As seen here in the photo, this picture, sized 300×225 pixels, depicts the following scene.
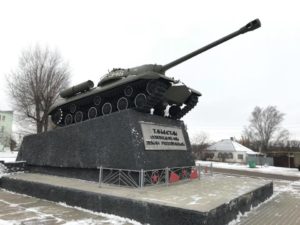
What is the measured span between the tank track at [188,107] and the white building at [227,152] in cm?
3773

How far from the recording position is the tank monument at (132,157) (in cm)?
776

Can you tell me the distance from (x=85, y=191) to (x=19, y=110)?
22.3 metres

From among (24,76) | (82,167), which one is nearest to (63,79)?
(24,76)

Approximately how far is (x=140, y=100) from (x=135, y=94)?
462mm

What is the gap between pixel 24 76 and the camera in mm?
28156

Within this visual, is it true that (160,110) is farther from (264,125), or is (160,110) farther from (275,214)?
(264,125)

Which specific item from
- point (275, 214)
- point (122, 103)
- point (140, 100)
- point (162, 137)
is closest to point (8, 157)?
point (122, 103)

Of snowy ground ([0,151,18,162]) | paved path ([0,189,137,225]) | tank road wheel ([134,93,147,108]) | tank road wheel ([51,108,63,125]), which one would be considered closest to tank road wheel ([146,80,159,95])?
tank road wheel ([134,93,147,108])

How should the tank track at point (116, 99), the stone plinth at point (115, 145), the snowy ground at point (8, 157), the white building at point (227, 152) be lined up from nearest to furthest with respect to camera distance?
the stone plinth at point (115, 145)
the tank track at point (116, 99)
the snowy ground at point (8, 157)
the white building at point (227, 152)

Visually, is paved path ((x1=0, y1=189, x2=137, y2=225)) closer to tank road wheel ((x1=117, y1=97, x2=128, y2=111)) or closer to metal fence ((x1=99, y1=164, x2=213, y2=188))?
metal fence ((x1=99, y1=164, x2=213, y2=188))

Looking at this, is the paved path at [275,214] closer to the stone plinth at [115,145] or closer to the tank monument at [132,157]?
the tank monument at [132,157]

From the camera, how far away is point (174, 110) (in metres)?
14.0

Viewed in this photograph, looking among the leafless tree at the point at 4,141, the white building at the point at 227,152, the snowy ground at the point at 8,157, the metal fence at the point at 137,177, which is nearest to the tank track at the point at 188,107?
the metal fence at the point at 137,177

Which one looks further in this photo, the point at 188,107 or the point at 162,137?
the point at 188,107
